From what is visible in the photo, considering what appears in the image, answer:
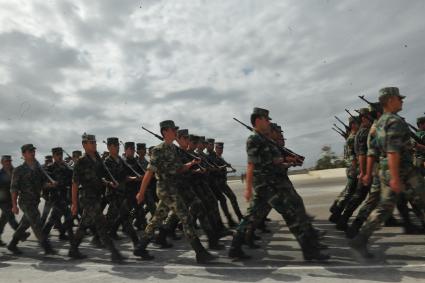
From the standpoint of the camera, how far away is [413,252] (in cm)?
564

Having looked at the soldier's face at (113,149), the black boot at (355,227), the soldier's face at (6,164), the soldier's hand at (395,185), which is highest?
the soldier's face at (113,149)

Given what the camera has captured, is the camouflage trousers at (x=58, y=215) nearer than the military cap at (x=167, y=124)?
No

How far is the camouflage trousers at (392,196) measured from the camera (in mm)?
5055

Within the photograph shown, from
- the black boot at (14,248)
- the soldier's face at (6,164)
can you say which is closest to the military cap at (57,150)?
the soldier's face at (6,164)

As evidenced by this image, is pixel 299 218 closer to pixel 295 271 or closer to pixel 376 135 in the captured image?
pixel 295 271

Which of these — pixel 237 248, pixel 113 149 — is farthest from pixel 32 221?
pixel 237 248

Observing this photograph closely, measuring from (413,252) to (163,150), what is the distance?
3.65m

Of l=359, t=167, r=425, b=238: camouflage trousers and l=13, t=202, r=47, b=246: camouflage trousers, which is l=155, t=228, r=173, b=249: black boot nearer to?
l=13, t=202, r=47, b=246: camouflage trousers

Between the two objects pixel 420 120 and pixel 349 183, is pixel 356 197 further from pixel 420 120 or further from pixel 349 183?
pixel 420 120

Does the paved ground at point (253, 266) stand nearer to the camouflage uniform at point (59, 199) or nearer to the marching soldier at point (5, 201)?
the camouflage uniform at point (59, 199)

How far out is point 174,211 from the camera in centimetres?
606

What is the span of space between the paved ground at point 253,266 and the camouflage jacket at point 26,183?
3.32 feet

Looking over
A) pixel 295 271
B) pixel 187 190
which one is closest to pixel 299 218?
pixel 295 271

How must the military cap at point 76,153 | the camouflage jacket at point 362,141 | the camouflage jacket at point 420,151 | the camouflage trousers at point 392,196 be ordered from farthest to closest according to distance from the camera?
the military cap at point 76,153 → the camouflage jacket at point 420,151 → the camouflage jacket at point 362,141 → the camouflage trousers at point 392,196
